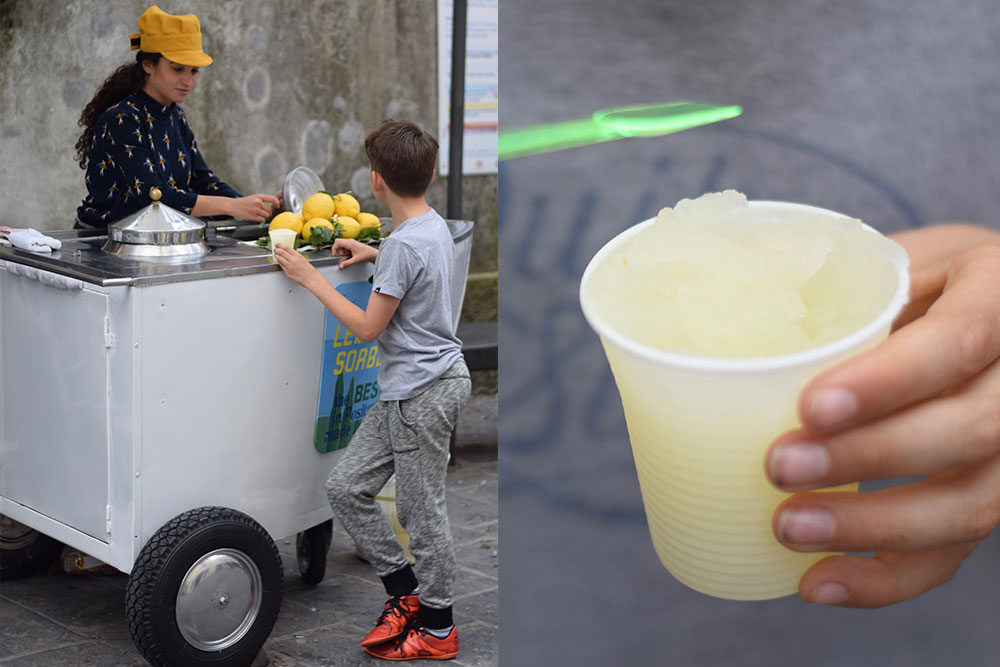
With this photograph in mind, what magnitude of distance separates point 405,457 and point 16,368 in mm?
1047

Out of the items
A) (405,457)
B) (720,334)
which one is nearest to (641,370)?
(720,334)

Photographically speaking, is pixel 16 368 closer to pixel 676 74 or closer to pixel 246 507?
pixel 246 507

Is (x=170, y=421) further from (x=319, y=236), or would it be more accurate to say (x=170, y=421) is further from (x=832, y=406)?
(x=832, y=406)

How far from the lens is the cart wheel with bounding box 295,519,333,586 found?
3.45 meters

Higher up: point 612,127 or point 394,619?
point 612,127

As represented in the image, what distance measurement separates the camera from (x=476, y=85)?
5.36 meters

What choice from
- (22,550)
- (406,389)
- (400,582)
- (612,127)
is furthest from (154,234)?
(612,127)

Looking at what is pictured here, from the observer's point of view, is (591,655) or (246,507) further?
(246,507)

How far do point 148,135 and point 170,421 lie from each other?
95 cm

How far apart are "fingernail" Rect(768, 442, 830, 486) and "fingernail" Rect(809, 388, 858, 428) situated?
0.03 metres

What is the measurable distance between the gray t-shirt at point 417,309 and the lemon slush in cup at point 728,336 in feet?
5.72

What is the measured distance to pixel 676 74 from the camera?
42.5 inches

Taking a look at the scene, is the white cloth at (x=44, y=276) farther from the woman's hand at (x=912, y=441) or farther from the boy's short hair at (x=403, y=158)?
the woman's hand at (x=912, y=441)

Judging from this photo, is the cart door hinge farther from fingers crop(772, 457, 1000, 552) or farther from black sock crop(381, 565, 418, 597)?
fingers crop(772, 457, 1000, 552)
